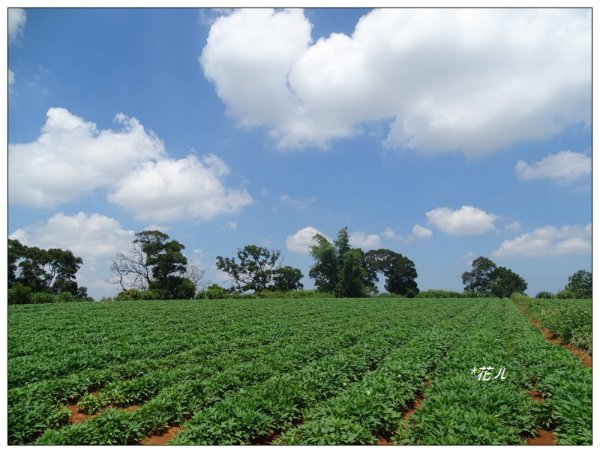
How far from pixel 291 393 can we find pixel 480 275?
362 ft

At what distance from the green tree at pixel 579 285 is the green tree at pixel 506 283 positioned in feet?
37.4

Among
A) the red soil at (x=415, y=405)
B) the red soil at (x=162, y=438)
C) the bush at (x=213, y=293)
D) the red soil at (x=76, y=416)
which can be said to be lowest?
the bush at (x=213, y=293)

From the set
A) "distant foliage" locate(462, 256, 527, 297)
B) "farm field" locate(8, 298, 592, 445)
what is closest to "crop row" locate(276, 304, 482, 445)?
"farm field" locate(8, 298, 592, 445)

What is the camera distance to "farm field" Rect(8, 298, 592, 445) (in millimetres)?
6055

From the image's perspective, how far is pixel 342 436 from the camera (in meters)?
5.70

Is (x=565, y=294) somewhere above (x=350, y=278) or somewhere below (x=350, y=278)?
below

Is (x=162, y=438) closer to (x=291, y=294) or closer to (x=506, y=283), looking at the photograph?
(x=291, y=294)

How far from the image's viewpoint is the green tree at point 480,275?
105 m

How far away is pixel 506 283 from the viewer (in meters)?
101

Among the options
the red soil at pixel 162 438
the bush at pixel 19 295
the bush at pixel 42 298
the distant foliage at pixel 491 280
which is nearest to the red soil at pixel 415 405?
the red soil at pixel 162 438

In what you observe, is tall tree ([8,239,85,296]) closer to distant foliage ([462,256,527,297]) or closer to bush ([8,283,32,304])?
bush ([8,283,32,304])

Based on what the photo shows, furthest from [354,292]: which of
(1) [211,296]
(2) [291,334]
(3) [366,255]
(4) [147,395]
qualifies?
(4) [147,395]

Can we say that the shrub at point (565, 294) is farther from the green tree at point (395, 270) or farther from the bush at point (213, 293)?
the bush at point (213, 293)

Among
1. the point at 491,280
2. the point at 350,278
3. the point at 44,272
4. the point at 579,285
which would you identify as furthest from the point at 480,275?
the point at 44,272
